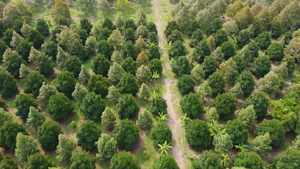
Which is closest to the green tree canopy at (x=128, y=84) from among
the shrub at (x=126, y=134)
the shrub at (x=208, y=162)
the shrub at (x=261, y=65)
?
the shrub at (x=126, y=134)

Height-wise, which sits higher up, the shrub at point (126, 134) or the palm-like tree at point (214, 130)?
the palm-like tree at point (214, 130)

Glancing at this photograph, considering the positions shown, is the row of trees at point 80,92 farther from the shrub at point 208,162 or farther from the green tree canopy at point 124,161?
the shrub at point 208,162

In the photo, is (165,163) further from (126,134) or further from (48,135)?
(48,135)

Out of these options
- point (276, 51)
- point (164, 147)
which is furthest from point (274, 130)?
point (276, 51)

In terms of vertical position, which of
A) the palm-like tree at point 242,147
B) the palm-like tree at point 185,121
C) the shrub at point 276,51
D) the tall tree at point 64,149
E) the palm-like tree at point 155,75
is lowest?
the tall tree at point 64,149

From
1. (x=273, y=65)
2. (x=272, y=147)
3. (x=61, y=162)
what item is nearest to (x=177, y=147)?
(x=272, y=147)

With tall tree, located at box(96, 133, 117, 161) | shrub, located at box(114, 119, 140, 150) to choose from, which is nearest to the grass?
shrub, located at box(114, 119, 140, 150)

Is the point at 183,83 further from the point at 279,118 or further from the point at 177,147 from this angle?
the point at 279,118

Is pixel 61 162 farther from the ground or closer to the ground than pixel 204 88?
closer to the ground

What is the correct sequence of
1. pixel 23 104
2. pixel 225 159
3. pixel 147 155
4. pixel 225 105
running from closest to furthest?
pixel 225 159 < pixel 147 155 < pixel 23 104 < pixel 225 105

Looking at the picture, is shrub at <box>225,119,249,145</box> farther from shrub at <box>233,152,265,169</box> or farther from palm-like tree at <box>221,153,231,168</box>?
shrub at <box>233,152,265,169</box>

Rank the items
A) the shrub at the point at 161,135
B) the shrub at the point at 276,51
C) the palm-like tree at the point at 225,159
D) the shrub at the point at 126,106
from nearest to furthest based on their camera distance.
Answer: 1. the palm-like tree at the point at 225,159
2. the shrub at the point at 161,135
3. the shrub at the point at 126,106
4. the shrub at the point at 276,51
